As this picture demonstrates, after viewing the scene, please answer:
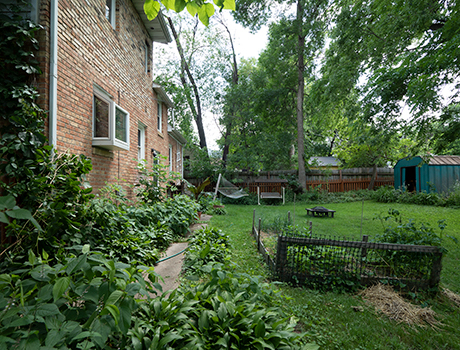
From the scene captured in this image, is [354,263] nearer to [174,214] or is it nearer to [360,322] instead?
[360,322]

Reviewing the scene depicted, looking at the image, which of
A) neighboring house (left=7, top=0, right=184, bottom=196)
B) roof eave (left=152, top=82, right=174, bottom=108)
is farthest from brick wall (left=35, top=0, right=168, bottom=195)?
roof eave (left=152, top=82, right=174, bottom=108)

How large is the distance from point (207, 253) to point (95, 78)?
382cm

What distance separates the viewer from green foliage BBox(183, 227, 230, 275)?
298 cm

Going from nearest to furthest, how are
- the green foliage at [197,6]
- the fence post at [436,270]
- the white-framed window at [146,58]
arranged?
the green foliage at [197,6] < the fence post at [436,270] < the white-framed window at [146,58]

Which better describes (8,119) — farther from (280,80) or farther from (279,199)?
(280,80)

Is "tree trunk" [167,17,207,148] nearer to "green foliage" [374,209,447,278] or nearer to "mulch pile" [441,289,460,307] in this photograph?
"green foliage" [374,209,447,278]

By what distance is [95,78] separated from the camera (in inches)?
166

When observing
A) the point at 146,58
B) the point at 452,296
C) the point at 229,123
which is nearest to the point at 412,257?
the point at 452,296

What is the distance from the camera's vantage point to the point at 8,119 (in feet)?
8.68

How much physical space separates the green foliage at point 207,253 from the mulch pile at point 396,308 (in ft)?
5.74

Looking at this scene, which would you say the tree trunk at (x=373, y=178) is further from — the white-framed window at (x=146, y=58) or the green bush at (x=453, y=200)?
the white-framed window at (x=146, y=58)

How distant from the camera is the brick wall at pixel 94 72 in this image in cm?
331

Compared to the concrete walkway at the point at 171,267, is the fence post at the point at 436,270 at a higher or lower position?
higher

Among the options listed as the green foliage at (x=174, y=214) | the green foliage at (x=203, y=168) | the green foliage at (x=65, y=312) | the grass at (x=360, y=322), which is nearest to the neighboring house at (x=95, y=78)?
the green foliage at (x=174, y=214)
